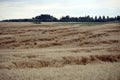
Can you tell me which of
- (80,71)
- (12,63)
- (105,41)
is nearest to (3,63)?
(12,63)

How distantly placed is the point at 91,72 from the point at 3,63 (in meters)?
7.44

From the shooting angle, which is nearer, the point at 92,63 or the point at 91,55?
the point at 92,63

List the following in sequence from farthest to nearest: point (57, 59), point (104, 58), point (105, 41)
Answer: point (105, 41) → point (104, 58) → point (57, 59)

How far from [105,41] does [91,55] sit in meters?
11.3

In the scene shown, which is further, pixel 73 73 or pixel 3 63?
pixel 3 63

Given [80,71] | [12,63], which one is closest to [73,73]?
[80,71]

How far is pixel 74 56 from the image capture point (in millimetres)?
24359

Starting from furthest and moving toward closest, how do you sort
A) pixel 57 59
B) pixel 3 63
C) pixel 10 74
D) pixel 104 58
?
1. pixel 104 58
2. pixel 57 59
3. pixel 3 63
4. pixel 10 74

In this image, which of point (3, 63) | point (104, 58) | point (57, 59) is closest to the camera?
point (3, 63)

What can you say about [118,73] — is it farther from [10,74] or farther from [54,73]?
[10,74]

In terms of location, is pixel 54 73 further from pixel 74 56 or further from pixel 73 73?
pixel 74 56

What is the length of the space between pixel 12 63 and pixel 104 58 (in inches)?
357

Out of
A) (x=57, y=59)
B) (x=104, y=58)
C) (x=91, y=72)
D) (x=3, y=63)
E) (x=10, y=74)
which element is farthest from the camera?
(x=104, y=58)

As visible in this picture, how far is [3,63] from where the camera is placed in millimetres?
21109
